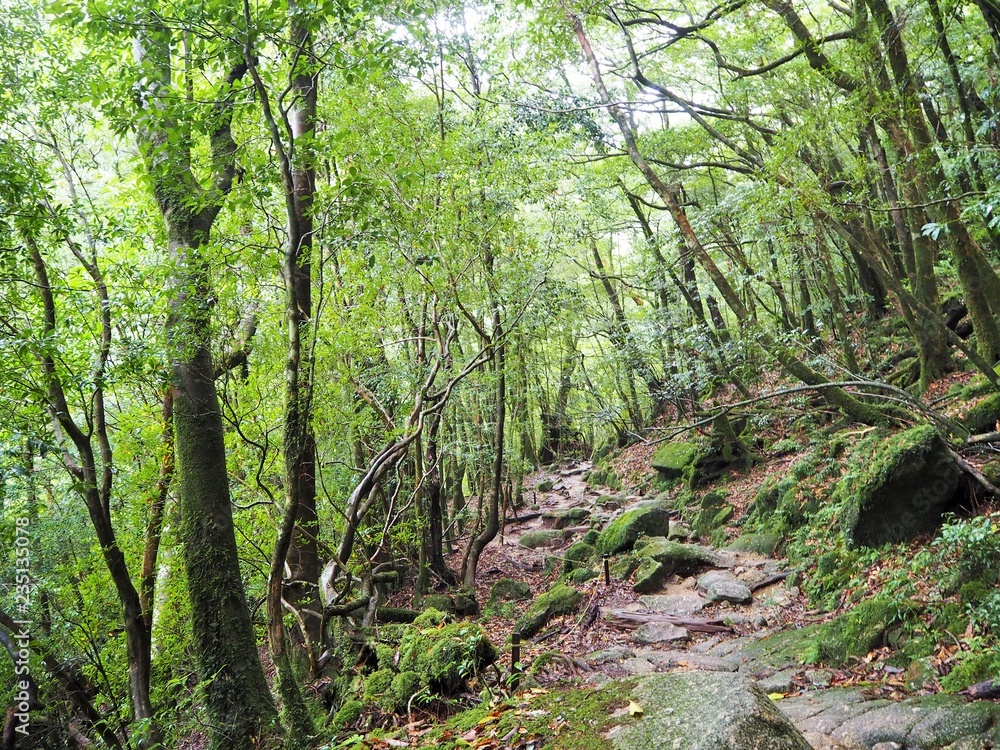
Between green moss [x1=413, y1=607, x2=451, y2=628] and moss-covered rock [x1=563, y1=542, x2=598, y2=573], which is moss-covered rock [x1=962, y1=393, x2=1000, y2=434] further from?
green moss [x1=413, y1=607, x2=451, y2=628]

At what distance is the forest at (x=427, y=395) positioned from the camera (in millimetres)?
5086

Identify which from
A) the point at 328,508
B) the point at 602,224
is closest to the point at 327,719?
the point at 328,508

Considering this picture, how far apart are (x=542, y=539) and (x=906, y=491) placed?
10.6 m

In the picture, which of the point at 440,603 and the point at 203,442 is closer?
the point at 203,442

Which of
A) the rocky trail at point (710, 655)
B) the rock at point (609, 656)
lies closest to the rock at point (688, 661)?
the rocky trail at point (710, 655)

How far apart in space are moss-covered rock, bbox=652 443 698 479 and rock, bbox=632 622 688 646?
8.58m

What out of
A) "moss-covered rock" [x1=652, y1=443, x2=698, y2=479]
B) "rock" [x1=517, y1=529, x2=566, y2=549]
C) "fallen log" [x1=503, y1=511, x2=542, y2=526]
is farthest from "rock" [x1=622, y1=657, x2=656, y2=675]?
"fallen log" [x1=503, y1=511, x2=542, y2=526]

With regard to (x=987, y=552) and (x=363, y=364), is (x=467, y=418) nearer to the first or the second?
(x=363, y=364)

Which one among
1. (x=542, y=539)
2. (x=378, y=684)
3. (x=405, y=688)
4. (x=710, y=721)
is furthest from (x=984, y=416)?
(x=542, y=539)

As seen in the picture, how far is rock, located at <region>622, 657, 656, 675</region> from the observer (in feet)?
21.4

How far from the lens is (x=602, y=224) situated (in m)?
20.6

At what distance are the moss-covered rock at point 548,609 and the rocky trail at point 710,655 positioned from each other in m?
0.11

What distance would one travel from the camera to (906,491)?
7.35 meters

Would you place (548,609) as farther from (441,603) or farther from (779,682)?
(779,682)
